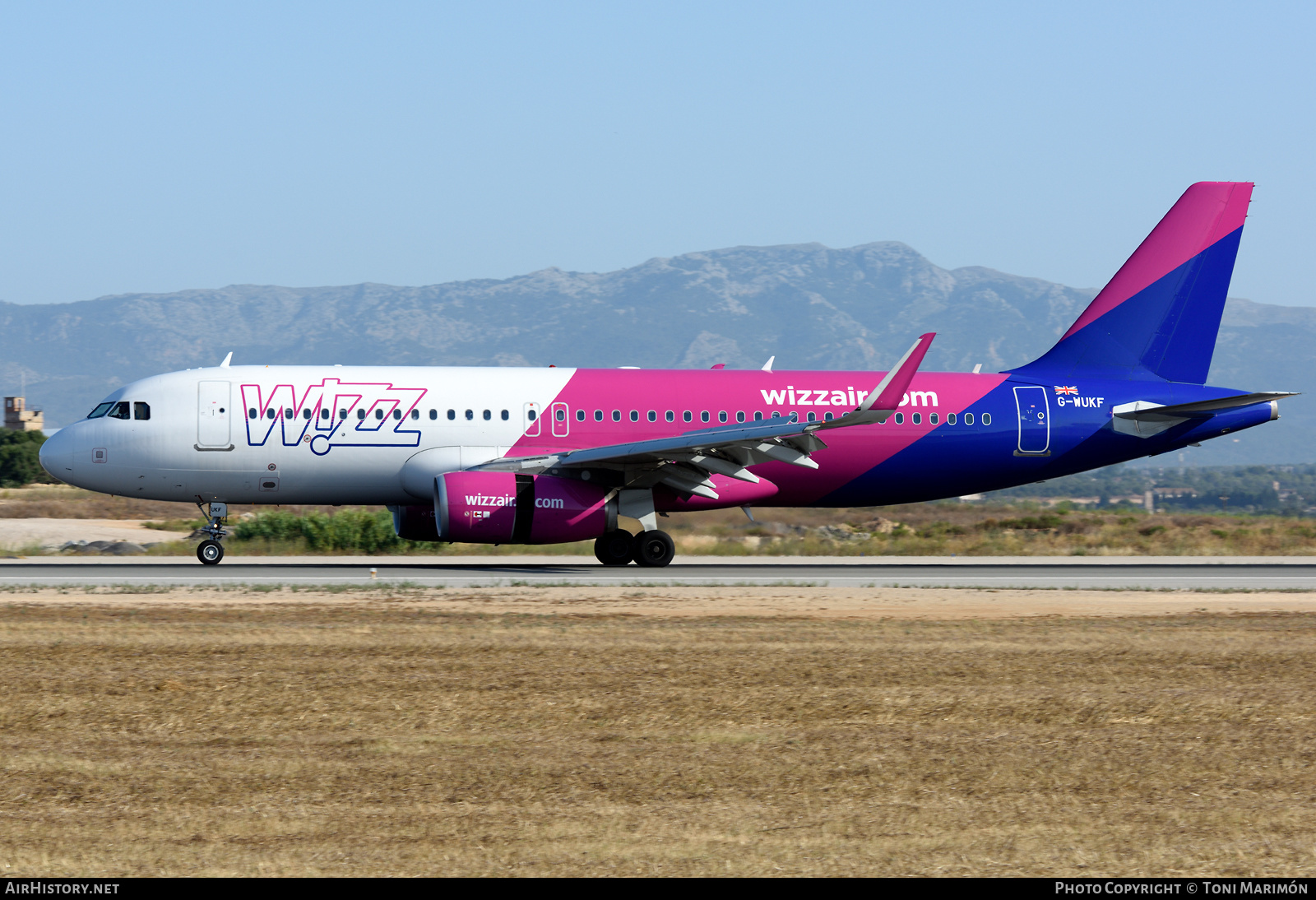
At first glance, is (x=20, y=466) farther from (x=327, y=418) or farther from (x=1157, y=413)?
(x=1157, y=413)

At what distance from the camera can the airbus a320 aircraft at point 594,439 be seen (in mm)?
26891

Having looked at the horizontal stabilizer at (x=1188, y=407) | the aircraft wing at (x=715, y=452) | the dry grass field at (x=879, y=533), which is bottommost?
the dry grass field at (x=879, y=533)

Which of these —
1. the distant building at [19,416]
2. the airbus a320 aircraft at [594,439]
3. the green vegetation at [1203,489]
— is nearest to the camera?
the airbus a320 aircraft at [594,439]

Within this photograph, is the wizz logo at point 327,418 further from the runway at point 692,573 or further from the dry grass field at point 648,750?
the dry grass field at point 648,750

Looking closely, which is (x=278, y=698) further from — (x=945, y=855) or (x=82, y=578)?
(x=82, y=578)

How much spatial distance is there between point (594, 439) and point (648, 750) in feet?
61.6

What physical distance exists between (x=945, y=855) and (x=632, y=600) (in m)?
13.8

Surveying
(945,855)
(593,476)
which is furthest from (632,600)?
(945,855)

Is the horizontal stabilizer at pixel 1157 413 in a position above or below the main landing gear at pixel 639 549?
above

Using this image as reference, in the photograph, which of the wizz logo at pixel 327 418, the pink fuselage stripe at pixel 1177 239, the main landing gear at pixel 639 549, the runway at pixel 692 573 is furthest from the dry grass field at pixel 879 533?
the pink fuselage stripe at pixel 1177 239

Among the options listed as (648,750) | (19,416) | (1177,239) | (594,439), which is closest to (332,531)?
(594,439)

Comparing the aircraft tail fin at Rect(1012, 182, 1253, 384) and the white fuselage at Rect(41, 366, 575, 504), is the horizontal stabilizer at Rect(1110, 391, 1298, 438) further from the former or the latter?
the white fuselage at Rect(41, 366, 575, 504)

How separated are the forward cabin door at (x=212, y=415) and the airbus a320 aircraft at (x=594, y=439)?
0.11 ft
